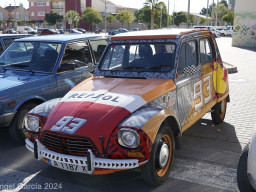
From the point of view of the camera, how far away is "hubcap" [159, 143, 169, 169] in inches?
148

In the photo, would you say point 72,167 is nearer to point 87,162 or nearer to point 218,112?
point 87,162

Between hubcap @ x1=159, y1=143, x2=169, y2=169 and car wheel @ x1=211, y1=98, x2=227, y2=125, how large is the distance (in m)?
2.63

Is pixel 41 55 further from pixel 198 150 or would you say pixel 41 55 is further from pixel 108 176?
pixel 198 150

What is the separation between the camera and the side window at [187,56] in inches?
185

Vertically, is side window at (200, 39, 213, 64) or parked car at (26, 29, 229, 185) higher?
side window at (200, 39, 213, 64)

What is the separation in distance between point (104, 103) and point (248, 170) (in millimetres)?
1799

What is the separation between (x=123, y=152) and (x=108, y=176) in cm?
102

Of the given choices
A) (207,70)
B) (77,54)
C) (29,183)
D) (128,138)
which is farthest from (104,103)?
(77,54)

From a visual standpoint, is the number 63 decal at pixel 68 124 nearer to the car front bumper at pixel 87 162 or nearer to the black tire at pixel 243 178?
the car front bumper at pixel 87 162

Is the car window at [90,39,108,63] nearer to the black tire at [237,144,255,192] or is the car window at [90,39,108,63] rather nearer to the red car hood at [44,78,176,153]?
the red car hood at [44,78,176,153]

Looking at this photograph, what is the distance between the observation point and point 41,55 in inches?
245

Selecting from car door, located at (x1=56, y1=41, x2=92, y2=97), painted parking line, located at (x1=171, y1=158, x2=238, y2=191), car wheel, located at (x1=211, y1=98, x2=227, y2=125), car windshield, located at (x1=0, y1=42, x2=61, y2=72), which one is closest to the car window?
car door, located at (x1=56, y1=41, x2=92, y2=97)

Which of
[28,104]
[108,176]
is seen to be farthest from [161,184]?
[28,104]

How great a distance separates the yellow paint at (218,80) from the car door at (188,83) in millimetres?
826
